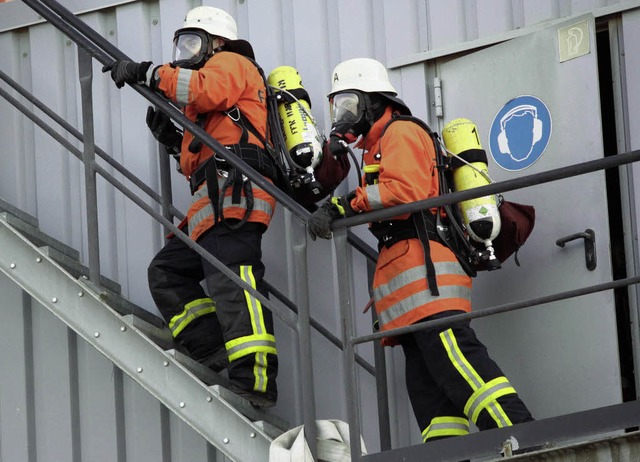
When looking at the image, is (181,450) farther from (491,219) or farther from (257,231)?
(491,219)

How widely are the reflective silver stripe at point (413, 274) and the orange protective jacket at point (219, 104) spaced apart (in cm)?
85

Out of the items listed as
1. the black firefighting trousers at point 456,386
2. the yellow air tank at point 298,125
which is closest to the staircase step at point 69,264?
the yellow air tank at point 298,125

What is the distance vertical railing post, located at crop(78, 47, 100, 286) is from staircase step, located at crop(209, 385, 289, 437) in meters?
0.93

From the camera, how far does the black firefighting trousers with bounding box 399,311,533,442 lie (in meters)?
6.40

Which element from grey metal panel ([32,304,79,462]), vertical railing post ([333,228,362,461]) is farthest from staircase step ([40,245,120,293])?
vertical railing post ([333,228,362,461])

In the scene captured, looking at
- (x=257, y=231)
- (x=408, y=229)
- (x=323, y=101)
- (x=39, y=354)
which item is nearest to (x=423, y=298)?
(x=408, y=229)

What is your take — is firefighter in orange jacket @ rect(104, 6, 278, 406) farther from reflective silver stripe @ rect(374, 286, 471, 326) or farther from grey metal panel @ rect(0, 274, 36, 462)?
grey metal panel @ rect(0, 274, 36, 462)

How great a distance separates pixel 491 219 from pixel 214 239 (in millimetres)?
1469

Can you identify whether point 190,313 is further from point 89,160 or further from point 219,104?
point 219,104

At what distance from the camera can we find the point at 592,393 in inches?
282

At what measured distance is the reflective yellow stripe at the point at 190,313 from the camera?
24.2 ft

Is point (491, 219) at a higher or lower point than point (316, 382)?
higher

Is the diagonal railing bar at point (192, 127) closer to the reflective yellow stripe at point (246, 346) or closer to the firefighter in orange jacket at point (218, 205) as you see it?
the firefighter in orange jacket at point (218, 205)

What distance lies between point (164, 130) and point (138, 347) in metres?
1.38
